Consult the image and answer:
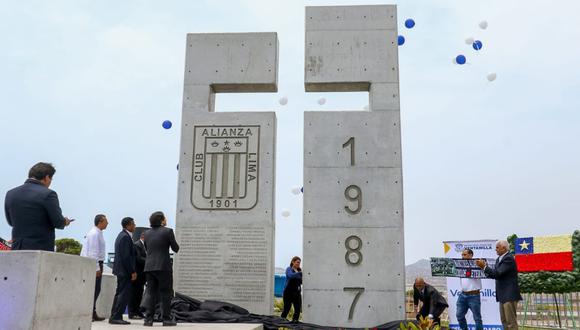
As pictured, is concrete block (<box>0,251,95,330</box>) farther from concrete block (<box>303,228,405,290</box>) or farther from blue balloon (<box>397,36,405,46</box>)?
blue balloon (<box>397,36,405,46</box>)

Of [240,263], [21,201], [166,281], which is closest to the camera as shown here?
[21,201]

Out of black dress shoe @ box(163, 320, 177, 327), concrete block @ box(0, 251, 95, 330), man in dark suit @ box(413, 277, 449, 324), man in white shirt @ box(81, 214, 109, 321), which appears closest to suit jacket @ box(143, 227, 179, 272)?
black dress shoe @ box(163, 320, 177, 327)

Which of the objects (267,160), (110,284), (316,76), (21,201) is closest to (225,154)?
(267,160)

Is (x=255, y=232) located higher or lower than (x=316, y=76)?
lower

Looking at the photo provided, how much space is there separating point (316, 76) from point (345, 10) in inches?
46.6

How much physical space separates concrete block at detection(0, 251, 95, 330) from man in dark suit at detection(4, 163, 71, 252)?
0.57m

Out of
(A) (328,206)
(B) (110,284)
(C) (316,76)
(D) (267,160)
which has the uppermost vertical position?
(C) (316,76)

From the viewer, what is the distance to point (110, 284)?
25.6 feet

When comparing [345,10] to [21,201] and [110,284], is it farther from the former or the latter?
[21,201]

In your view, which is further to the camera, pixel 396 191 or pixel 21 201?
pixel 396 191

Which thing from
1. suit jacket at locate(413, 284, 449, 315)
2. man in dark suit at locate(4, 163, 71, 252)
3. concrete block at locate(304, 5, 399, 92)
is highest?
concrete block at locate(304, 5, 399, 92)

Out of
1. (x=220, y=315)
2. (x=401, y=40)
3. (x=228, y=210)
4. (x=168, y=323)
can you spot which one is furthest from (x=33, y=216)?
(x=401, y=40)

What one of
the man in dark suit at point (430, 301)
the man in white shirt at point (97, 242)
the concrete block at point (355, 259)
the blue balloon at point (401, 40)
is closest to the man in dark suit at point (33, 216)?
the man in white shirt at point (97, 242)

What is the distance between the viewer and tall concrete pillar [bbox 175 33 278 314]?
779cm
